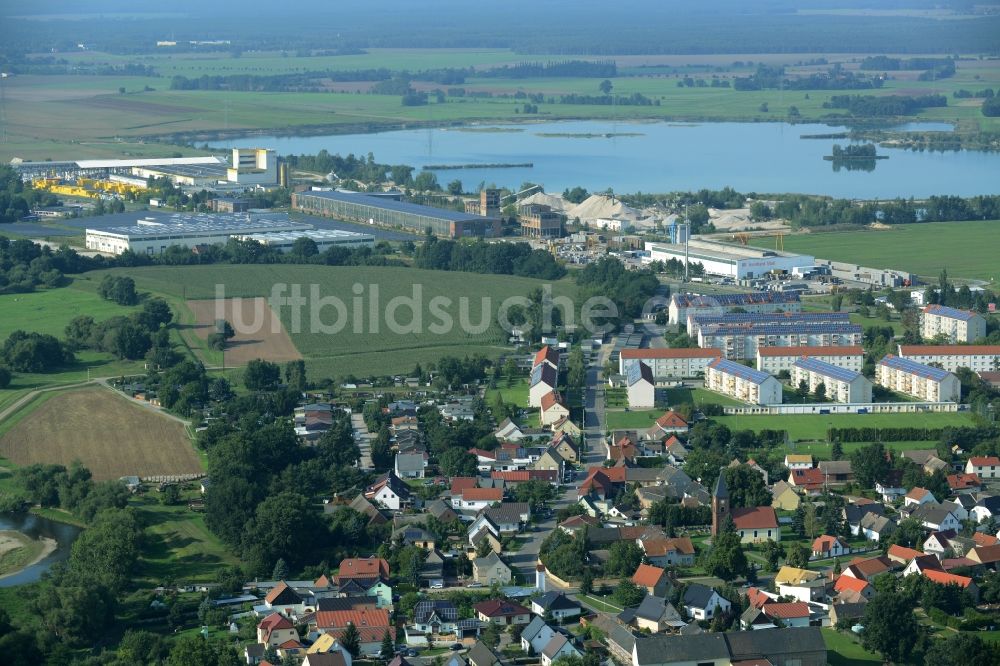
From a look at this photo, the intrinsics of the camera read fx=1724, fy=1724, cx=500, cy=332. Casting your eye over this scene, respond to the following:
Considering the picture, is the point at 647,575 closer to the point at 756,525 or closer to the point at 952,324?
the point at 756,525

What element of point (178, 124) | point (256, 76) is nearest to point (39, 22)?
point (256, 76)

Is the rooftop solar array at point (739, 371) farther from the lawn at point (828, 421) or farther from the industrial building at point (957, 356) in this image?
the industrial building at point (957, 356)

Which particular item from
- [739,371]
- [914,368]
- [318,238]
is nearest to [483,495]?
[739,371]

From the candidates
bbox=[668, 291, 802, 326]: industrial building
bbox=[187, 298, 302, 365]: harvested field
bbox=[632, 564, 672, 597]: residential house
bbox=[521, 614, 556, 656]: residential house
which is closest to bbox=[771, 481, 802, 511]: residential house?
bbox=[632, 564, 672, 597]: residential house

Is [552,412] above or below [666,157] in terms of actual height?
below

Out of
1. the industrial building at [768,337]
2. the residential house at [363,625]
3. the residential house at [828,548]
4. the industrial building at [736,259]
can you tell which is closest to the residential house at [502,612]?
the residential house at [363,625]

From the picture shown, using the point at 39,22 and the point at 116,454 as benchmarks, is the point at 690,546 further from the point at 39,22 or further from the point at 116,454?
the point at 39,22
